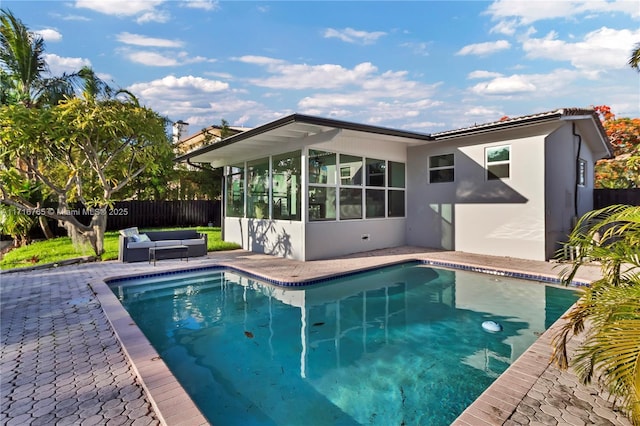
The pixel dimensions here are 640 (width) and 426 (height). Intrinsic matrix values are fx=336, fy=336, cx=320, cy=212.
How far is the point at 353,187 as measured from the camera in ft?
35.4

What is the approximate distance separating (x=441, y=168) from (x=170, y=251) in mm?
9114

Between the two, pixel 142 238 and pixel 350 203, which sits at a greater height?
pixel 350 203

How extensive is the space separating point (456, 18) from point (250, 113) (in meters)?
16.9

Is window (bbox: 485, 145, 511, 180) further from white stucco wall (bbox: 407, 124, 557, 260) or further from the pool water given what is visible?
the pool water

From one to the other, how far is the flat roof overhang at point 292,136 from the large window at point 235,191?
559mm

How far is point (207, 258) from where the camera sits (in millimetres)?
10391

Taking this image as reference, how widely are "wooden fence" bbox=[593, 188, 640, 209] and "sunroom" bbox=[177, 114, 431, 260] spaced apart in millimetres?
8099

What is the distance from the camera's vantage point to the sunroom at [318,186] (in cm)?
955

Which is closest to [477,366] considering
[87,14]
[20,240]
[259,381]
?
[259,381]

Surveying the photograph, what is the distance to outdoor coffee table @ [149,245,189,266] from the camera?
9453 millimetres

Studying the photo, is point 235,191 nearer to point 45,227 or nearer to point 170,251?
point 170,251

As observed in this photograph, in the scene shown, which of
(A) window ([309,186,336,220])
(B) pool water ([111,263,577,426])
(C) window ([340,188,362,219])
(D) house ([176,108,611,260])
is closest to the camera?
(B) pool water ([111,263,577,426])

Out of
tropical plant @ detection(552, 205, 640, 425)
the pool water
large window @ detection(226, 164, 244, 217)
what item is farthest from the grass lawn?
tropical plant @ detection(552, 205, 640, 425)

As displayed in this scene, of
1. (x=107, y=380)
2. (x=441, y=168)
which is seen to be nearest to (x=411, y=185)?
(x=441, y=168)
